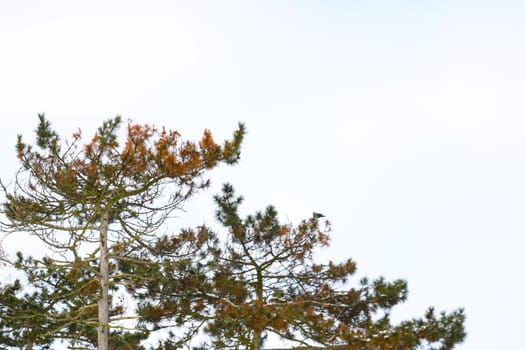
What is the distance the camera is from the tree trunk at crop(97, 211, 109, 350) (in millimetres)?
11789

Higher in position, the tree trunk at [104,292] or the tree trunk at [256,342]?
the tree trunk at [104,292]

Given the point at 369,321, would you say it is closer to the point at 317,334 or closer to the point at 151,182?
the point at 317,334

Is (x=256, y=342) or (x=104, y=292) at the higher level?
(x=104, y=292)

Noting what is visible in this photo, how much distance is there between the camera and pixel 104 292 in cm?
1196

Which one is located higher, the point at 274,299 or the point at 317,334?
the point at 274,299

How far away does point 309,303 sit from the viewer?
13188 millimetres

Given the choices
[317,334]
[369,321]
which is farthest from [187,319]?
[369,321]

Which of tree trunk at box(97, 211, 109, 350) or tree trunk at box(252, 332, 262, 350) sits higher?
tree trunk at box(97, 211, 109, 350)

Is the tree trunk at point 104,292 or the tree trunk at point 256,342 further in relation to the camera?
the tree trunk at point 256,342

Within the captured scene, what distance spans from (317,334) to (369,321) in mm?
1127

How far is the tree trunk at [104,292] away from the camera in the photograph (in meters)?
11.8

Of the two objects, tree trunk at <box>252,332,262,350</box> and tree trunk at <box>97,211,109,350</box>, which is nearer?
tree trunk at <box>97,211,109,350</box>

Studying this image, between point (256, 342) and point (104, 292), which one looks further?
point (256, 342)

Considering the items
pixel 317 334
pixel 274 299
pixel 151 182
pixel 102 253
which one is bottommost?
pixel 317 334
